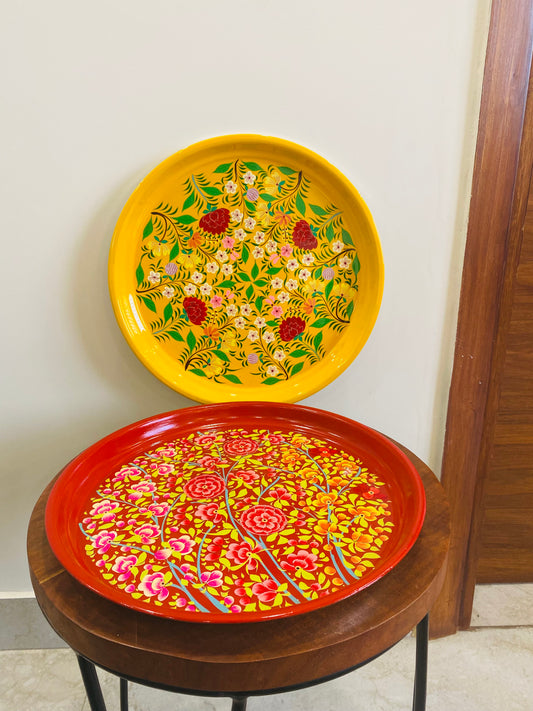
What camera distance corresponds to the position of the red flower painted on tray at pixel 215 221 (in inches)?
40.2

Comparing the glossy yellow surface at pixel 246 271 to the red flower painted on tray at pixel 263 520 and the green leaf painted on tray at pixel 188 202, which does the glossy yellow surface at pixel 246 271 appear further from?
the red flower painted on tray at pixel 263 520

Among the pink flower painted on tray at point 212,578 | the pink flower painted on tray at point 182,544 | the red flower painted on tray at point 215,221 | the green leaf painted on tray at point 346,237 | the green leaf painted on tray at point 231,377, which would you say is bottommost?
the pink flower painted on tray at point 182,544

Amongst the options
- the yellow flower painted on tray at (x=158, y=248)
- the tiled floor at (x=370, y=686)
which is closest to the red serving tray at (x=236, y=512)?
the yellow flower painted on tray at (x=158, y=248)

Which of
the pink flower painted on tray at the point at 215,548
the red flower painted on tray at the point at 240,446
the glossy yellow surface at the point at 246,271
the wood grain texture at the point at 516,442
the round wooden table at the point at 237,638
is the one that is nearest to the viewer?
the round wooden table at the point at 237,638

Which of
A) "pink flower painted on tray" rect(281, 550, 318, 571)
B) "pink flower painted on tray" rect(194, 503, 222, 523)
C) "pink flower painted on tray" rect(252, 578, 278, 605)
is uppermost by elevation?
"pink flower painted on tray" rect(281, 550, 318, 571)

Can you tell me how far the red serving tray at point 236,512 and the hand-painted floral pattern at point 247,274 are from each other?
16cm

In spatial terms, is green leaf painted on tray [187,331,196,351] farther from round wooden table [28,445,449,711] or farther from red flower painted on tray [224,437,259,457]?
round wooden table [28,445,449,711]

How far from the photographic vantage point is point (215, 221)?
102cm

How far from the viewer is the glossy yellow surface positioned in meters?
1.00

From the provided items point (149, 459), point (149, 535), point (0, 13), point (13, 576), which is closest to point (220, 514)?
point (149, 535)

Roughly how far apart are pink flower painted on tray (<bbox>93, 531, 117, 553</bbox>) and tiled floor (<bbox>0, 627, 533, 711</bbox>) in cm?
82

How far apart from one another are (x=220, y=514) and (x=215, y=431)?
25cm

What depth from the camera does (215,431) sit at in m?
0.96

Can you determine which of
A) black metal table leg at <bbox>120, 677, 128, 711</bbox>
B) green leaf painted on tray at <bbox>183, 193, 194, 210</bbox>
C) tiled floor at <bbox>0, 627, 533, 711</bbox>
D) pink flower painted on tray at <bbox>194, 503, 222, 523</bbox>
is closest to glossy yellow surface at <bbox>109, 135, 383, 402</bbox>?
green leaf painted on tray at <bbox>183, 193, 194, 210</bbox>
